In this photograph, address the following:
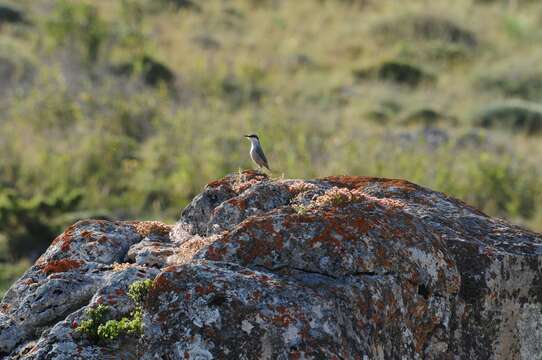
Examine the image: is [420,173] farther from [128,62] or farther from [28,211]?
[128,62]

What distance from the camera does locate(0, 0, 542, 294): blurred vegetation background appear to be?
1742 centimetres

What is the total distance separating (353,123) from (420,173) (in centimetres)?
459

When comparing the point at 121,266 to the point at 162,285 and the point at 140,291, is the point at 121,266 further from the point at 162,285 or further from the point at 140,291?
the point at 162,285

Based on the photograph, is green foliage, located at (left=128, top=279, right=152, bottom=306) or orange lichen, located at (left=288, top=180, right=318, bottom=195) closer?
green foliage, located at (left=128, top=279, right=152, bottom=306)

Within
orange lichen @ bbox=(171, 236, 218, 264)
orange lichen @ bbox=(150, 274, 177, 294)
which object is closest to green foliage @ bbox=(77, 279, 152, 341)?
orange lichen @ bbox=(150, 274, 177, 294)

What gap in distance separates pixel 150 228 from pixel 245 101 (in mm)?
15734

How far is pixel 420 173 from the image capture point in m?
17.4

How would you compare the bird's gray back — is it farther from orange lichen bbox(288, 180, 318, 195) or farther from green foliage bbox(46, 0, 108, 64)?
green foliage bbox(46, 0, 108, 64)

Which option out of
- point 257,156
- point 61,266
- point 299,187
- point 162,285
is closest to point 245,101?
point 257,156

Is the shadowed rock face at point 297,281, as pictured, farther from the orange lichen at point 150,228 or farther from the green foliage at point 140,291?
the green foliage at point 140,291

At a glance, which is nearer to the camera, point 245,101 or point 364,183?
point 364,183

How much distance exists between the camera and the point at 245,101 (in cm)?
2241

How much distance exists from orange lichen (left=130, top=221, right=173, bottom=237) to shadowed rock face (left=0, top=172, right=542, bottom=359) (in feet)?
0.06

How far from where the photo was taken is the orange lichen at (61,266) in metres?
6.11
